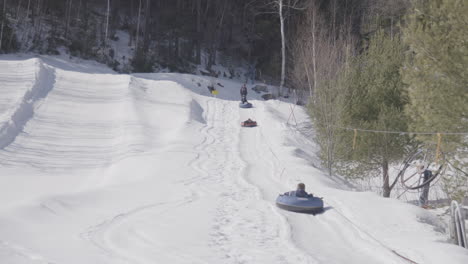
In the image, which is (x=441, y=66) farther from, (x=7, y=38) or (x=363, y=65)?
(x=7, y=38)

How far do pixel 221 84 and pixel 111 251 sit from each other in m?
27.5

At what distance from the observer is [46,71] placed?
84.0ft

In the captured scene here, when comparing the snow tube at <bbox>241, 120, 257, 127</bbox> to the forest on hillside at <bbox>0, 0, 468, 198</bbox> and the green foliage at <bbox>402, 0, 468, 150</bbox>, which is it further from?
the green foliage at <bbox>402, 0, 468, 150</bbox>

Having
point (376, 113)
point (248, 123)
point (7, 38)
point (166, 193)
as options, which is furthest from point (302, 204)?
point (7, 38)

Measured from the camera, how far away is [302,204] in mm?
8406

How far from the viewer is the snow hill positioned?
238 inches

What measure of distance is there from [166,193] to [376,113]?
10.3 meters

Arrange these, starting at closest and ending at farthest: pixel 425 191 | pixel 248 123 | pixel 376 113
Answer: pixel 425 191
pixel 376 113
pixel 248 123

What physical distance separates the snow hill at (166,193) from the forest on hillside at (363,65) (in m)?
2.59

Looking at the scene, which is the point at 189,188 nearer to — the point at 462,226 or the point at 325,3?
the point at 462,226

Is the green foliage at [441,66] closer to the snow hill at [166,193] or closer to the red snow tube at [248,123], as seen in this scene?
the snow hill at [166,193]

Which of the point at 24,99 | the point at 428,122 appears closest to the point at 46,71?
the point at 24,99

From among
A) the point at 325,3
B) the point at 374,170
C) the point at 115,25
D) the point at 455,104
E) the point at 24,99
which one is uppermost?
the point at 325,3

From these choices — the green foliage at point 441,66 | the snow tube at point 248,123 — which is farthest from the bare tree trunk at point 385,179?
the snow tube at point 248,123
